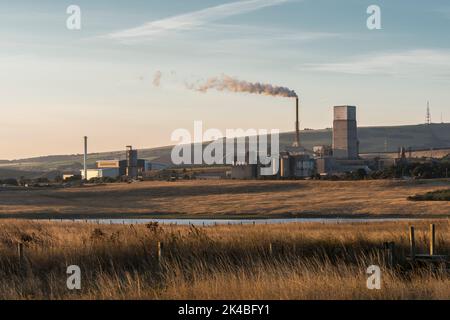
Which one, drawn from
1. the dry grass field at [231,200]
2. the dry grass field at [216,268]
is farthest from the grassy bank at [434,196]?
the dry grass field at [216,268]

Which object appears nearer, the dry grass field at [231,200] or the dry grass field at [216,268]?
the dry grass field at [216,268]

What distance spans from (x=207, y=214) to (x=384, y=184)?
47.3 metres

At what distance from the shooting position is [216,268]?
74.3 ft

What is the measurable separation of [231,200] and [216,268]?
4613 inches

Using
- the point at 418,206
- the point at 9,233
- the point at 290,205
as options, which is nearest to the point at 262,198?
the point at 290,205

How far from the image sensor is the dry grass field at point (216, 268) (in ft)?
57.7

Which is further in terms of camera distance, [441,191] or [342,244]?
[441,191]

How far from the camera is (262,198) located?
142 metres

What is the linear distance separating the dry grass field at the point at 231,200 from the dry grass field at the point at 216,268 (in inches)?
2946

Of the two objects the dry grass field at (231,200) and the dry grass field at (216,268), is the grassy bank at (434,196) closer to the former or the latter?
the dry grass field at (231,200)

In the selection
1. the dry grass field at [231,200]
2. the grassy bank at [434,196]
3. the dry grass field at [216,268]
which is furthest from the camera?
the grassy bank at [434,196]
